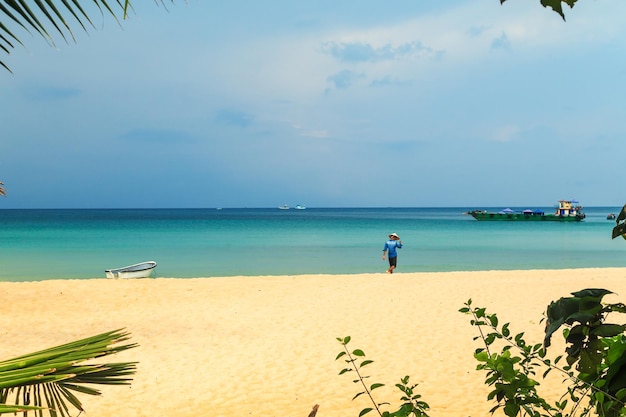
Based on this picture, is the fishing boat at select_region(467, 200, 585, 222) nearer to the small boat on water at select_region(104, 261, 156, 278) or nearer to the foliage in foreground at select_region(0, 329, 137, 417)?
the small boat on water at select_region(104, 261, 156, 278)

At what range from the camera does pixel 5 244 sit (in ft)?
170

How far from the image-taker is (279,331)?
1083cm

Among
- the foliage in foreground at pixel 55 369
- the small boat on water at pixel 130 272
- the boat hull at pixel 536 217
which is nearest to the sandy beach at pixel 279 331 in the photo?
the foliage in foreground at pixel 55 369

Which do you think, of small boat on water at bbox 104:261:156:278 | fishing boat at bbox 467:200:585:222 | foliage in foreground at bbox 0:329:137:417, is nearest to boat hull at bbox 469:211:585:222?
fishing boat at bbox 467:200:585:222

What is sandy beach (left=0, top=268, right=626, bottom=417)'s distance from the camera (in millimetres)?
7062

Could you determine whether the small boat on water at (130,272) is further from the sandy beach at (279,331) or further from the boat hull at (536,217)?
the boat hull at (536,217)

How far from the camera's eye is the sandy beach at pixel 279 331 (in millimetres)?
7062

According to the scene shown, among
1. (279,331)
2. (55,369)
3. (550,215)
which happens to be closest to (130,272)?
(279,331)

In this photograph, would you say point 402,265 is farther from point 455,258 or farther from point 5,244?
point 5,244

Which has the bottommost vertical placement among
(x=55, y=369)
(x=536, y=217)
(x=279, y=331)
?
(x=279, y=331)

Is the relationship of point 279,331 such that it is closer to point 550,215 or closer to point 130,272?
point 130,272

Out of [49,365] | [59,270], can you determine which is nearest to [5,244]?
[59,270]

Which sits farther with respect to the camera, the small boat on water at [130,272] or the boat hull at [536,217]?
the boat hull at [536,217]

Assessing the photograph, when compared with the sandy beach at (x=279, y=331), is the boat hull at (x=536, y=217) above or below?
above
